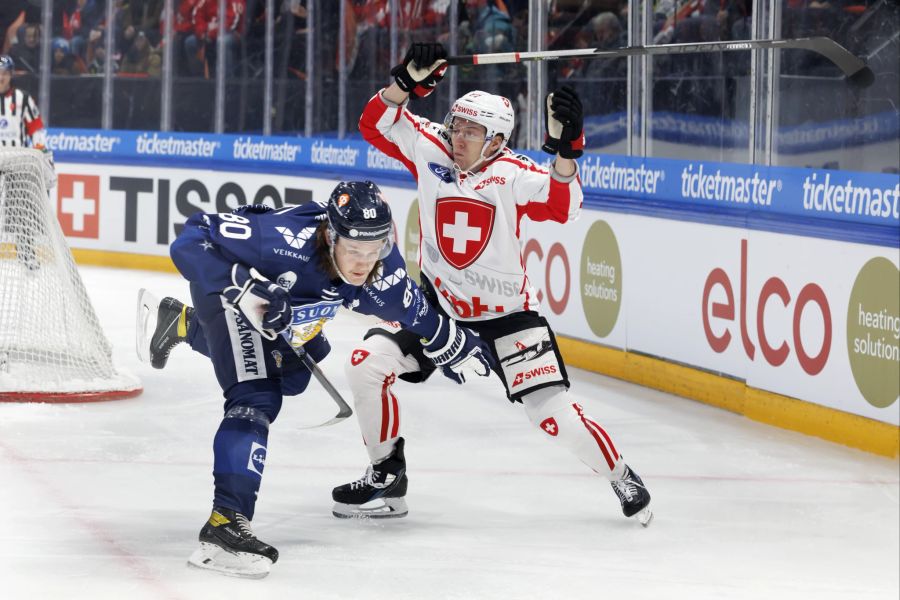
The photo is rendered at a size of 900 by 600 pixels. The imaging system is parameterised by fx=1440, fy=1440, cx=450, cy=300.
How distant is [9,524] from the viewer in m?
4.16

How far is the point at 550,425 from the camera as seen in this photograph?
14.6ft

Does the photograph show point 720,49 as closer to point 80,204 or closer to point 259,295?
point 259,295

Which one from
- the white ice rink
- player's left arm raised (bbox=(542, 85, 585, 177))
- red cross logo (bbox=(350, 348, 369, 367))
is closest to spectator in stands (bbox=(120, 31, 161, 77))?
the white ice rink

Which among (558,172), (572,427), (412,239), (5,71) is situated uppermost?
(5,71)

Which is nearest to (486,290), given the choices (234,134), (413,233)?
(413,233)

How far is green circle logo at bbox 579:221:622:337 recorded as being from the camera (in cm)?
720

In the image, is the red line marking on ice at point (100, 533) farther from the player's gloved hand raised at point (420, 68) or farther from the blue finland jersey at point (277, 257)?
the player's gloved hand raised at point (420, 68)

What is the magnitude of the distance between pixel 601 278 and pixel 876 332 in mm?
1956

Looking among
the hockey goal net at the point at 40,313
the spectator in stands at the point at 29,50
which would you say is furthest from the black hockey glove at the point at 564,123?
the spectator in stands at the point at 29,50

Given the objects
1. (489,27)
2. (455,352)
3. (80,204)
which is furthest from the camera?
(80,204)

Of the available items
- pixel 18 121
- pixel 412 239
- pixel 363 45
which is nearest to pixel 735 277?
pixel 412 239

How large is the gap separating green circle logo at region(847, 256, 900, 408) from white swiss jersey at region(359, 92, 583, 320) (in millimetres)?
1656

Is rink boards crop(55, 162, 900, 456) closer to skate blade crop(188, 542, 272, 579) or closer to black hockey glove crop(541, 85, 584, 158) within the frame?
black hockey glove crop(541, 85, 584, 158)

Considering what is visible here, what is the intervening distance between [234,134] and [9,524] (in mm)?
6940
